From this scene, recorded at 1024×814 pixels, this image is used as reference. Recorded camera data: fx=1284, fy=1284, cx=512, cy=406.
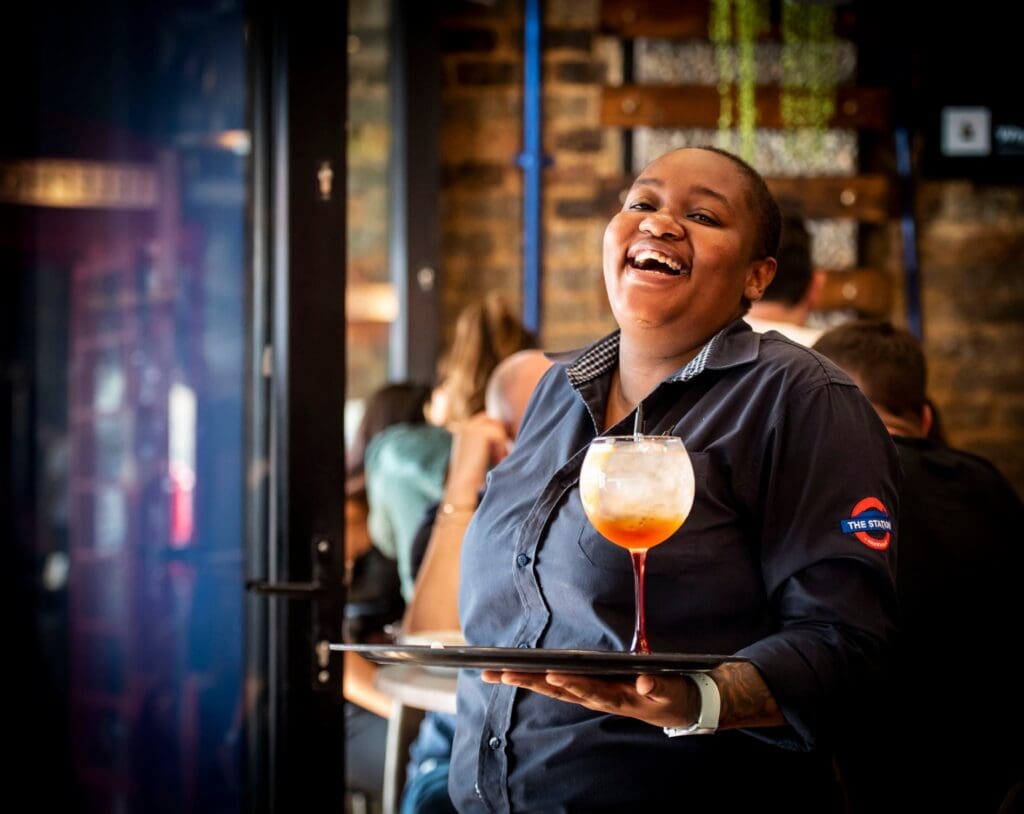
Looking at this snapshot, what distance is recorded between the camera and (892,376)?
7.34 ft

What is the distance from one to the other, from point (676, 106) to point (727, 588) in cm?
364

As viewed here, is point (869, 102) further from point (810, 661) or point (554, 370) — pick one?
point (810, 661)

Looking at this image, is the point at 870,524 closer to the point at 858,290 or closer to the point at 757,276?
the point at 757,276

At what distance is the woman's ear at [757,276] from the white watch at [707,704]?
0.55 m

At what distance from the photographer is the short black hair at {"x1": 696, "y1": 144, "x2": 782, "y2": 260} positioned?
62.4 inches

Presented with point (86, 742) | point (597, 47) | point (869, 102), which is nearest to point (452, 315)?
point (597, 47)

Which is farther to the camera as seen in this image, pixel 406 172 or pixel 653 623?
pixel 406 172

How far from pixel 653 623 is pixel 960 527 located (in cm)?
96

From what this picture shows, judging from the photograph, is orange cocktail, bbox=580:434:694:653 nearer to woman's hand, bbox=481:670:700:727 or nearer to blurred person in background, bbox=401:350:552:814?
woman's hand, bbox=481:670:700:727

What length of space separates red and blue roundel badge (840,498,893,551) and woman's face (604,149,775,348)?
316 mm

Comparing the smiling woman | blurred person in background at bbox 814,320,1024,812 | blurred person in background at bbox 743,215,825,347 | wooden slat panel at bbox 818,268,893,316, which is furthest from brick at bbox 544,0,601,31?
the smiling woman

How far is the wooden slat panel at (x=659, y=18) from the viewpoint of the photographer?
4.77 m

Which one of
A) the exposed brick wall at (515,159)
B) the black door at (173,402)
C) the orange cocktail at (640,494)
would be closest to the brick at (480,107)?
the exposed brick wall at (515,159)

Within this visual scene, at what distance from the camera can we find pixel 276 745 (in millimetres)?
2271
